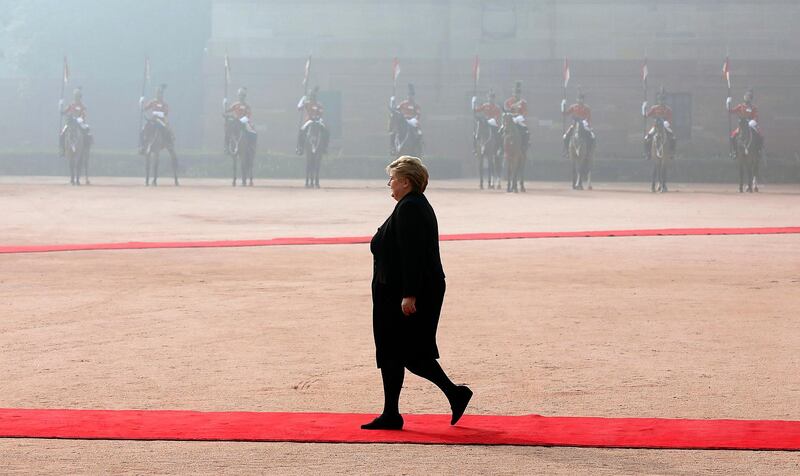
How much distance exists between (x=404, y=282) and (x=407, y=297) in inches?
3.0

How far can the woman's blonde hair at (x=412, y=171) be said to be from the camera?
7.37m

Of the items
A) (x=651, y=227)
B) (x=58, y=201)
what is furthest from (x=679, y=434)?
(x=58, y=201)

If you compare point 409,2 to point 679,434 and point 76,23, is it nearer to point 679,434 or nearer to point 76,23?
point 76,23

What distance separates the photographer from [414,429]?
7.31 m

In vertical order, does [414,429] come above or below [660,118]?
below

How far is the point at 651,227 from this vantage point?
2255 cm

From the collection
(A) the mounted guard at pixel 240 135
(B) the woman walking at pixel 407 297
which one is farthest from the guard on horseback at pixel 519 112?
(B) the woman walking at pixel 407 297

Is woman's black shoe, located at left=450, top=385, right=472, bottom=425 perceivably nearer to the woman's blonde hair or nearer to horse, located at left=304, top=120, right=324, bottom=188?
the woman's blonde hair

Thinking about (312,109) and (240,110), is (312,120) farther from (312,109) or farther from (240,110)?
(240,110)

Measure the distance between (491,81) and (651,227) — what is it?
2675 cm

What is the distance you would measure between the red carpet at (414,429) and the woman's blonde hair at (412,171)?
1206 millimetres

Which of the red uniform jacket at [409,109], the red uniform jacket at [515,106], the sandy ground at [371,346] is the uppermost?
the red uniform jacket at [515,106]

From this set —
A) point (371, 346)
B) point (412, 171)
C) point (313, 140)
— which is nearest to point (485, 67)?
point (313, 140)

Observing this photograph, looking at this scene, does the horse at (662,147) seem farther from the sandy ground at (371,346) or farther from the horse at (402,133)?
the sandy ground at (371,346)
